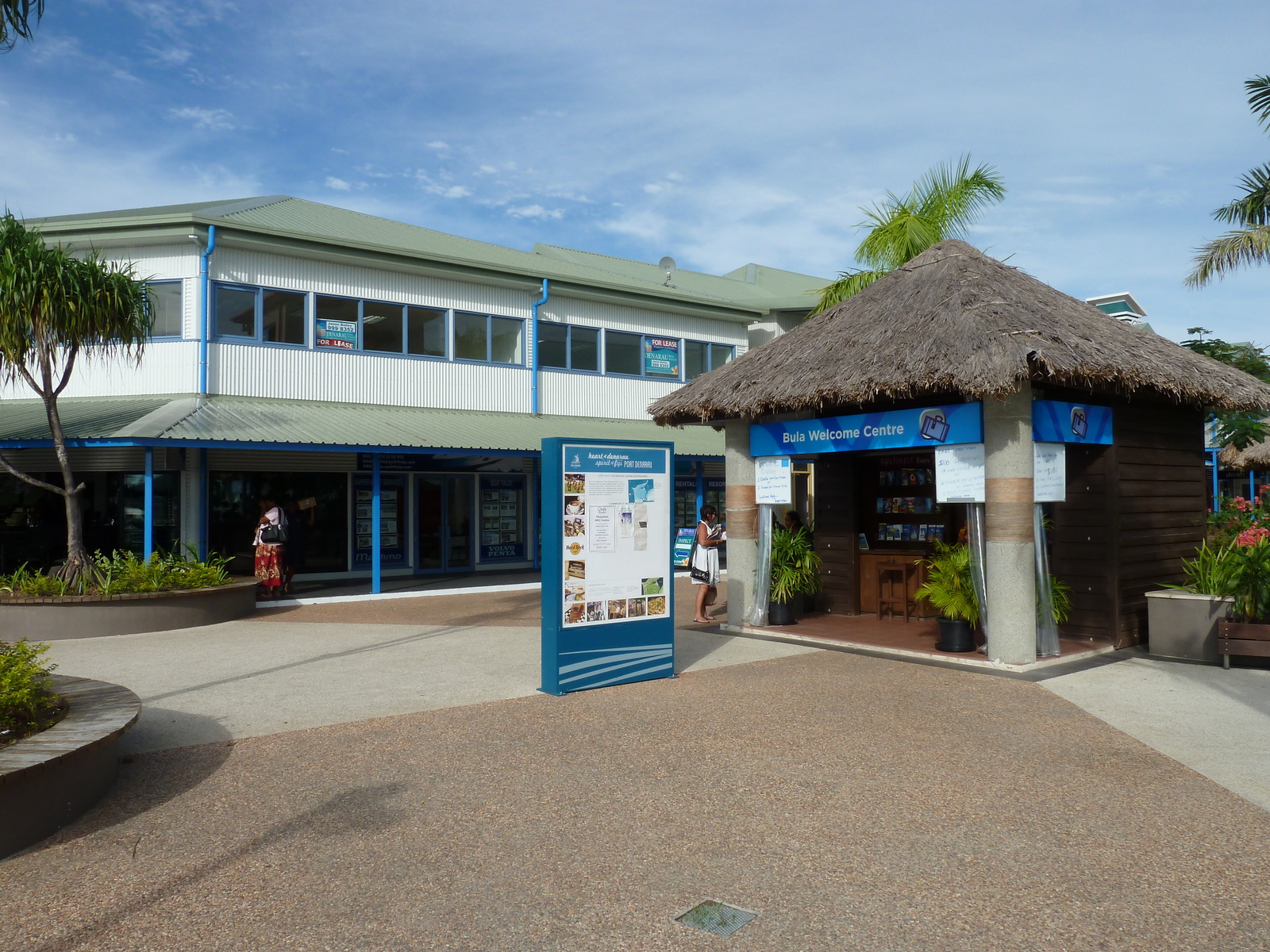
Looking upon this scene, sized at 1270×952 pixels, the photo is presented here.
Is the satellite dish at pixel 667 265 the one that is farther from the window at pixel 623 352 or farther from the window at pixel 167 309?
the window at pixel 167 309

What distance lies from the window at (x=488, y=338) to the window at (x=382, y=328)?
3.92ft

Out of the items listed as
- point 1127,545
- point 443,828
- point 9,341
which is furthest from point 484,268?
point 443,828

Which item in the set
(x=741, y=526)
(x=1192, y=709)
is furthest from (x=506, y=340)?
(x=1192, y=709)

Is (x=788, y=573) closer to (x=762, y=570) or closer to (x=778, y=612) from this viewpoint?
(x=762, y=570)

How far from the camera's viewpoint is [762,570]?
38.1 feet

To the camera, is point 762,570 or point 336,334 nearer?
point 762,570

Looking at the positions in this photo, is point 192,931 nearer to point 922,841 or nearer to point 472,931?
point 472,931

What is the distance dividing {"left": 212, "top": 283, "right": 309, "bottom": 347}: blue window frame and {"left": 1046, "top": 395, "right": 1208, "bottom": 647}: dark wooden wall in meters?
12.8

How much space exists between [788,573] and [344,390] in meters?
9.45

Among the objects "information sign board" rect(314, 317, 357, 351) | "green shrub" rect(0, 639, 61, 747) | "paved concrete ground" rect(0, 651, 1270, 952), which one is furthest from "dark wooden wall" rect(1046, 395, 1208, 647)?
"information sign board" rect(314, 317, 357, 351)

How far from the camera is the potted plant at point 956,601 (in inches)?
377

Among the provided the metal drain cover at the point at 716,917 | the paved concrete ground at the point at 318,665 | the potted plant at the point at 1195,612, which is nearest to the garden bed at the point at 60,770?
the paved concrete ground at the point at 318,665

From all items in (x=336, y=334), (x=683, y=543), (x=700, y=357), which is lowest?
(x=683, y=543)

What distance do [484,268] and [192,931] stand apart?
15861mm
